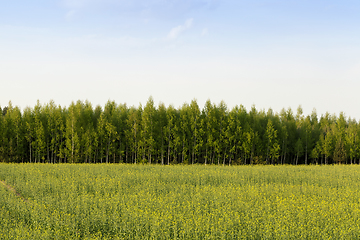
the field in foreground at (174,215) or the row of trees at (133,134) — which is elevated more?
the row of trees at (133,134)

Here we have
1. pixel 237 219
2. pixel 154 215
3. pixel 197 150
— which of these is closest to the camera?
pixel 237 219

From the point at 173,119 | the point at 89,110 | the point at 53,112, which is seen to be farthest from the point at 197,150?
the point at 53,112

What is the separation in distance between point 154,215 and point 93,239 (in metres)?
3.07

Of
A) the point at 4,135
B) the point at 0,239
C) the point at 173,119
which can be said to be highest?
the point at 173,119

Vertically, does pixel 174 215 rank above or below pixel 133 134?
below

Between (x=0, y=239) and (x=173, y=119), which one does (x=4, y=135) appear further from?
(x=0, y=239)

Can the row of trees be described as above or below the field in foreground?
above

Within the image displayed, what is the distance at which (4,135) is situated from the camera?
53469 millimetres

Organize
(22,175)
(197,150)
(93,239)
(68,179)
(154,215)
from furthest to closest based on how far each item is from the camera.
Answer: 1. (197,150)
2. (22,175)
3. (68,179)
4. (154,215)
5. (93,239)

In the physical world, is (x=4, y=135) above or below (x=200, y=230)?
above

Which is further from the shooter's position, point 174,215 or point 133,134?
point 133,134

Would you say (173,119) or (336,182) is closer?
(336,182)

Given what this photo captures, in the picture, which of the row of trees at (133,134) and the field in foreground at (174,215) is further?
the row of trees at (133,134)

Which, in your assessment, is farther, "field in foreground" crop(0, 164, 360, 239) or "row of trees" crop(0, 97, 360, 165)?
"row of trees" crop(0, 97, 360, 165)
